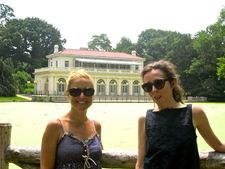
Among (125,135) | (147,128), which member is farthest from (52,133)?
(125,135)

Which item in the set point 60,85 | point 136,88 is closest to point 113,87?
point 136,88

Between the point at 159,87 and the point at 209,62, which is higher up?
the point at 209,62

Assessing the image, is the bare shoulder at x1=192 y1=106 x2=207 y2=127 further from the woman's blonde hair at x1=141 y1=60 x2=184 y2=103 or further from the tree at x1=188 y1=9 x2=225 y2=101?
the tree at x1=188 y1=9 x2=225 y2=101

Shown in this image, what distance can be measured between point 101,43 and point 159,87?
331 ft

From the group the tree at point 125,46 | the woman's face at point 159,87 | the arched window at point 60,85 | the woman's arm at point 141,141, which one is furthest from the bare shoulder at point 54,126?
the tree at point 125,46

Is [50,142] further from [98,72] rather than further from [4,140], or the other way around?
[98,72]

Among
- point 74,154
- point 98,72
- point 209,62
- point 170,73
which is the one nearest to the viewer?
point 74,154

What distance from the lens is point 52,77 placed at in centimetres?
6800

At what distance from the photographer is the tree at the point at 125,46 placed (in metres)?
93.1

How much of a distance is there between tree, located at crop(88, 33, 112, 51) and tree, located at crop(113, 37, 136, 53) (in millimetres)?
4169

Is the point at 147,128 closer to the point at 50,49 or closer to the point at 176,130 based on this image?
the point at 176,130

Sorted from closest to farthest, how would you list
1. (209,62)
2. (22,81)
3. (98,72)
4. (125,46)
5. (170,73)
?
(170,73) → (209,62) → (98,72) → (22,81) → (125,46)

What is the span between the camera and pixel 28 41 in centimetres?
8662

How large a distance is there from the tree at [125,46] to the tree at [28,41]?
41.9ft
